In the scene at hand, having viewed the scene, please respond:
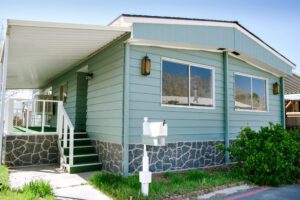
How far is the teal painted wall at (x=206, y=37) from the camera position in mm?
6262

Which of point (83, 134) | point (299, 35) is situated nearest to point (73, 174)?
point (83, 134)

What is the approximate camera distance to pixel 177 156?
706 cm

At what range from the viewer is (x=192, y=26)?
23.1 feet

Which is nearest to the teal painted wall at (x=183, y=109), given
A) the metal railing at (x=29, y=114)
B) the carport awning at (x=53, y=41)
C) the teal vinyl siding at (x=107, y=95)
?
the teal vinyl siding at (x=107, y=95)

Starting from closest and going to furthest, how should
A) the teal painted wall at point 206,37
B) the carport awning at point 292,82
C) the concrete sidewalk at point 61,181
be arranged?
the concrete sidewalk at point 61,181
the teal painted wall at point 206,37
the carport awning at point 292,82

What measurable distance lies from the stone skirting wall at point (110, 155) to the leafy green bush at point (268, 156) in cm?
276

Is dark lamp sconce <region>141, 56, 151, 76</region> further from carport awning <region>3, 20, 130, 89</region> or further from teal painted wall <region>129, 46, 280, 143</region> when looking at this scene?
carport awning <region>3, 20, 130, 89</region>

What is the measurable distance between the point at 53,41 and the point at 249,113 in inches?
265

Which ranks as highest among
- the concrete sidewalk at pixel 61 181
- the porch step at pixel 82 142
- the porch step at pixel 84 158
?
the porch step at pixel 82 142

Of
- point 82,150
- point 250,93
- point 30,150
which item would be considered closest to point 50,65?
point 30,150

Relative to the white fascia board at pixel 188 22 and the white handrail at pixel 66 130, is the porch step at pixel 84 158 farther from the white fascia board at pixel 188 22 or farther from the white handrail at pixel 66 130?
the white fascia board at pixel 188 22

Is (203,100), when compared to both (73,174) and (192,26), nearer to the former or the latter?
(192,26)

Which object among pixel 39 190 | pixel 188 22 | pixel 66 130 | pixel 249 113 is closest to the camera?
pixel 39 190

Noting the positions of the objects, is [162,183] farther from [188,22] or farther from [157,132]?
[188,22]
